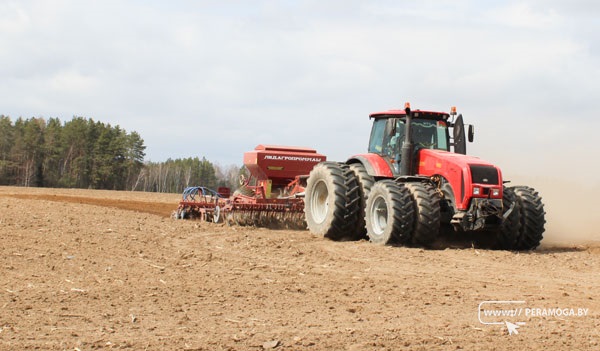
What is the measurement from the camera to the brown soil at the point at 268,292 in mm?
5699

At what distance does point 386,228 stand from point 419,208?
2.28ft

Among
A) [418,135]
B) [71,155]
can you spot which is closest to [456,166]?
[418,135]

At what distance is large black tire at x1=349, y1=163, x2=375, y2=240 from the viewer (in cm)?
1284

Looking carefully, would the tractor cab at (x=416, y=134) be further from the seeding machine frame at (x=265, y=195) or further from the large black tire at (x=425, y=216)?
the seeding machine frame at (x=265, y=195)

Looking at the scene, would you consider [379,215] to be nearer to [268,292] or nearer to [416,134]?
[416,134]

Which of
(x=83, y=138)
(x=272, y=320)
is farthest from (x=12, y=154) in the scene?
(x=272, y=320)

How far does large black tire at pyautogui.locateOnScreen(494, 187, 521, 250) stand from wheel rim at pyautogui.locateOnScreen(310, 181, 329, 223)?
359 cm

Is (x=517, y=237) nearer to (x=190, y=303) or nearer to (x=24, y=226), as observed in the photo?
(x=190, y=303)

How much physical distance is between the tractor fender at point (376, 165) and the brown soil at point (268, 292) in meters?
1.50

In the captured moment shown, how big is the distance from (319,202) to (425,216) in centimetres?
349

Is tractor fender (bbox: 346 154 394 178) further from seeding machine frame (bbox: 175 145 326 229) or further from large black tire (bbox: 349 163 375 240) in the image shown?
seeding machine frame (bbox: 175 145 326 229)

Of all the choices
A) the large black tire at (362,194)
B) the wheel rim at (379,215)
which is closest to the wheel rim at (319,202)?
the large black tire at (362,194)

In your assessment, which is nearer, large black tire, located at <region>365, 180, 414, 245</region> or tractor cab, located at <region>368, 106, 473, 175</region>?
large black tire, located at <region>365, 180, 414, 245</region>

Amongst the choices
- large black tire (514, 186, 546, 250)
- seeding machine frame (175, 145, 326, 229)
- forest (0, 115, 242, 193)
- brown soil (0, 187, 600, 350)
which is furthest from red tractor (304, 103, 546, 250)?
forest (0, 115, 242, 193)
